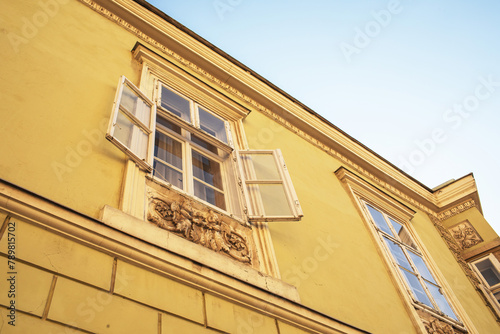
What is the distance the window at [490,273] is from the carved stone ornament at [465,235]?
A: 0.46 meters

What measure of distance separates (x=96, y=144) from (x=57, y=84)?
0.87 m

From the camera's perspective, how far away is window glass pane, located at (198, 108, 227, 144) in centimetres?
597

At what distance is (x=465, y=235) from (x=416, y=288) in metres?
3.59

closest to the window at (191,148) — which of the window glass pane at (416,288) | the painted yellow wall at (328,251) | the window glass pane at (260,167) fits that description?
the window glass pane at (260,167)

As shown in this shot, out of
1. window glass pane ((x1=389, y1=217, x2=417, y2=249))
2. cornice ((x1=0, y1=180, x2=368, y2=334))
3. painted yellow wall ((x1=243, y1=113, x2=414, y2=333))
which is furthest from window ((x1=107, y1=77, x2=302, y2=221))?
window glass pane ((x1=389, y1=217, x2=417, y2=249))

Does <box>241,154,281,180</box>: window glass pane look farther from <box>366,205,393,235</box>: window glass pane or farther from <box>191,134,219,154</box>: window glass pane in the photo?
<box>366,205,393,235</box>: window glass pane

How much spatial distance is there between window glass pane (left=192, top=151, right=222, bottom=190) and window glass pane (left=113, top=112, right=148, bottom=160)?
0.81m

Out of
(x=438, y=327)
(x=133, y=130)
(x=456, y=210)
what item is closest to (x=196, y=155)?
(x=133, y=130)

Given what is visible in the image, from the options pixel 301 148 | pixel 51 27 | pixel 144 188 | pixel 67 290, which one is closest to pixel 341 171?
pixel 301 148

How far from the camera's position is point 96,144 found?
4.05 m

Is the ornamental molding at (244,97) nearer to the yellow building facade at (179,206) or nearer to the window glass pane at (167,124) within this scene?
the yellow building facade at (179,206)

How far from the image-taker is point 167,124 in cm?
530

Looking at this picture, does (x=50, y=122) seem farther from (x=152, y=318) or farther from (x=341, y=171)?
(x=341, y=171)

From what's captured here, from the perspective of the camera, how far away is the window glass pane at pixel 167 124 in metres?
5.22
